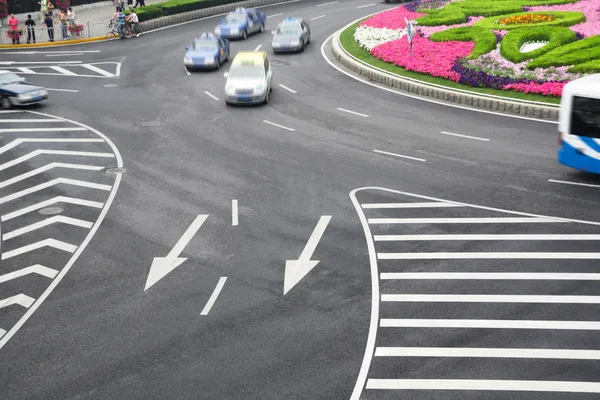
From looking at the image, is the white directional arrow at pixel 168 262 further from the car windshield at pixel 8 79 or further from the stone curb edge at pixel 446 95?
the car windshield at pixel 8 79

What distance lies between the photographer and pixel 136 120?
3284cm

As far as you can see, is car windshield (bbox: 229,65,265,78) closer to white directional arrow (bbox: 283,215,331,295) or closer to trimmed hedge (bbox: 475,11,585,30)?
trimmed hedge (bbox: 475,11,585,30)

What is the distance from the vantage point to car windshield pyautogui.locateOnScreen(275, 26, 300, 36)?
1809 inches

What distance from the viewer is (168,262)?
19219 millimetres

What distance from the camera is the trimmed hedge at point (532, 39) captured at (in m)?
35.1

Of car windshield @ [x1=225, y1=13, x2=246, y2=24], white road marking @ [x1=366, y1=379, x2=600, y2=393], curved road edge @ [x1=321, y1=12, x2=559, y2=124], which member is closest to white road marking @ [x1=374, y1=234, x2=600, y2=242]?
white road marking @ [x1=366, y1=379, x2=600, y2=393]

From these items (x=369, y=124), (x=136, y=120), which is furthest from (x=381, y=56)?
(x=136, y=120)

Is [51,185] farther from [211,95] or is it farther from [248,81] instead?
[211,95]

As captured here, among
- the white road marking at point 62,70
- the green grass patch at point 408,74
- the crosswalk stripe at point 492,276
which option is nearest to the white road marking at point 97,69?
the white road marking at point 62,70

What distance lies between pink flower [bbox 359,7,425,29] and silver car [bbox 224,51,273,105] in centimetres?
1361

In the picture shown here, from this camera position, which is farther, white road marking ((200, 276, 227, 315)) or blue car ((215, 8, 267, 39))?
blue car ((215, 8, 267, 39))

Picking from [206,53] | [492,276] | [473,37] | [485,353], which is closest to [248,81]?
[206,53]

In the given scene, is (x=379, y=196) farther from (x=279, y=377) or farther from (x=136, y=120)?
(x=136, y=120)

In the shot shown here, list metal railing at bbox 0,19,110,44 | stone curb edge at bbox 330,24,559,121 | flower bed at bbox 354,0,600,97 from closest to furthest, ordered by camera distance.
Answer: stone curb edge at bbox 330,24,559,121
flower bed at bbox 354,0,600,97
metal railing at bbox 0,19,110,44
